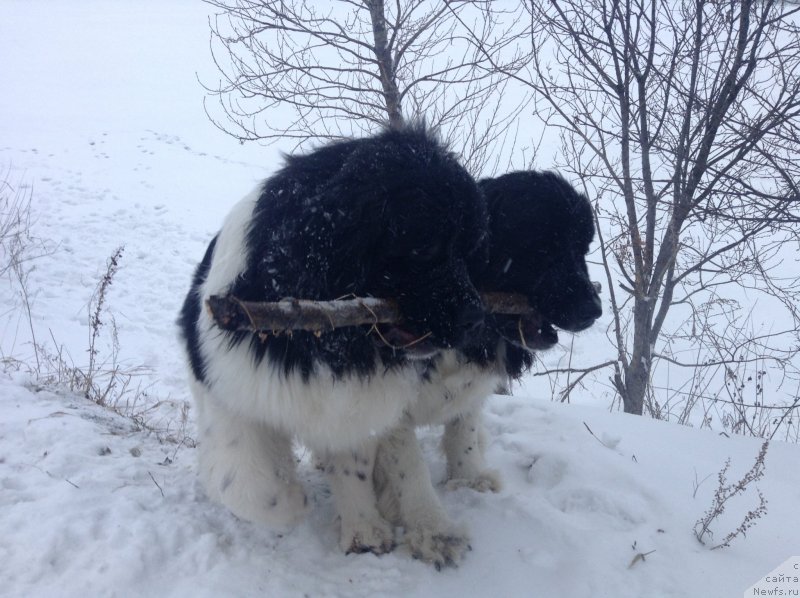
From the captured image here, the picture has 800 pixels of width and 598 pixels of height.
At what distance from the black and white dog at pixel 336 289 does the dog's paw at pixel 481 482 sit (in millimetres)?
644

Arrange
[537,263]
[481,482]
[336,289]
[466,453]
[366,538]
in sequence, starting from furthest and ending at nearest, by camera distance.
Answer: [466,453]
[481,482]
[537,263]
[366,538]
[336,289]

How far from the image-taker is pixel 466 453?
136 inches

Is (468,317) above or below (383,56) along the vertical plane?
below

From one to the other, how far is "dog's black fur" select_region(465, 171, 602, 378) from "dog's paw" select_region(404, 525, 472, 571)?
0.79 metres

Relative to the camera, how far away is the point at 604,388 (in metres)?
9.35

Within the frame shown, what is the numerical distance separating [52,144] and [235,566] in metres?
16.7

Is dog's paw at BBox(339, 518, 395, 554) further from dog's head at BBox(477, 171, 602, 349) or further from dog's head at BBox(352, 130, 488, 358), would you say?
dog's head at BBox(477, 171, 602, 349)

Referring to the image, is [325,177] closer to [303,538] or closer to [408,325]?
[408,325]

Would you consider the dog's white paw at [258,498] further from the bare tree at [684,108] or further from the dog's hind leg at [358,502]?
the bare tree at [684,108]

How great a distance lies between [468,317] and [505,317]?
2.20 ft

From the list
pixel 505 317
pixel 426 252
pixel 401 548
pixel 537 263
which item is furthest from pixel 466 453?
pixel 426 252

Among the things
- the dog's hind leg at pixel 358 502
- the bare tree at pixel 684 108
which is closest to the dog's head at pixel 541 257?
the dog's hind leg at pixel 358 502

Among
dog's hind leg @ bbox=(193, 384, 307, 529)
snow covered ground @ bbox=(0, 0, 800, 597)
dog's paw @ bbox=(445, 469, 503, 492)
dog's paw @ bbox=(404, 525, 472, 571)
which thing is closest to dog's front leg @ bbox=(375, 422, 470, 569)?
dog's paw @ bbox=(404, 525, 472, 571)

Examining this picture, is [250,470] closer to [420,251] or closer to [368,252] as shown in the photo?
[368,252]
